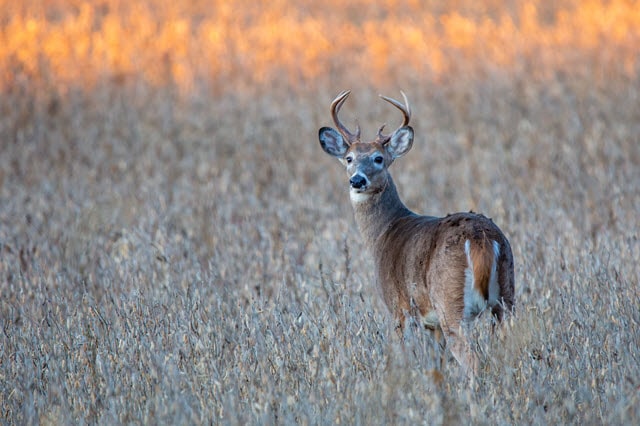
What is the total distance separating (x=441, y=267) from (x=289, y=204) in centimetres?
414

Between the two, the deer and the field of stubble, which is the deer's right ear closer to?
the deer

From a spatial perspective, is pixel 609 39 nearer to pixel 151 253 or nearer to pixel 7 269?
pixel 151 253

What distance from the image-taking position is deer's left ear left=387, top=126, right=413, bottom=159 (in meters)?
6.11

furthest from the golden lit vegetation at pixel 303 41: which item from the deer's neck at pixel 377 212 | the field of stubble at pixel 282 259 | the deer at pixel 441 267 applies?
the deer at pixel 441 267

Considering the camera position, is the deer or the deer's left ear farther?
the deer's left ear

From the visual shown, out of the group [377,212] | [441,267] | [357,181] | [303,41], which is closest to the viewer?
[441,267]

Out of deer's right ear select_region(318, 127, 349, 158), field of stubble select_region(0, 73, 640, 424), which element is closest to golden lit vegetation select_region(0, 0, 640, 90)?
field of stubble select_region(0, 73, 640, 424)

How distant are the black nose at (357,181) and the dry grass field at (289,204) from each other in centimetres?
55

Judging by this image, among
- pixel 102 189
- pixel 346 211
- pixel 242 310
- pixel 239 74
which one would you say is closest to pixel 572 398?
pixel 242 310

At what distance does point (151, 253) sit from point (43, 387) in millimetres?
2482

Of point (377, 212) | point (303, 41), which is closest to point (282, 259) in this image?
point (377, 212)

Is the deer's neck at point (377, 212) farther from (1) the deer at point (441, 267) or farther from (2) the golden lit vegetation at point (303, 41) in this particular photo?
(2) the golden lit vegetation at point (303, 41)

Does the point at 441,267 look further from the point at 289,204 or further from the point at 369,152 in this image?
the point at 289,204

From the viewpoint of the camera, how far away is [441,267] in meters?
4.79
